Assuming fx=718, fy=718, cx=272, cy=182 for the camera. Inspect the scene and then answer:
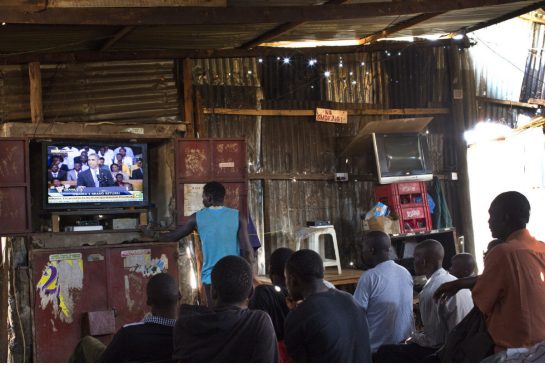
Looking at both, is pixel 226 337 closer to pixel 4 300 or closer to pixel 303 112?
pixel 4 300

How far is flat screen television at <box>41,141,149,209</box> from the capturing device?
800cm

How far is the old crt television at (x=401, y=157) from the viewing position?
973 cm

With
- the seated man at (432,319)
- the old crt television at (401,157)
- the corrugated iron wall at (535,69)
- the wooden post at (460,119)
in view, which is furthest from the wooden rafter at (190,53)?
the seated man at (432,319)

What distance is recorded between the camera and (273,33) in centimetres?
854

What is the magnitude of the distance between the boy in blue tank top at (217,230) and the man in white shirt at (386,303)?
159cm

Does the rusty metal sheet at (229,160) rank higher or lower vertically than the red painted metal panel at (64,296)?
higher

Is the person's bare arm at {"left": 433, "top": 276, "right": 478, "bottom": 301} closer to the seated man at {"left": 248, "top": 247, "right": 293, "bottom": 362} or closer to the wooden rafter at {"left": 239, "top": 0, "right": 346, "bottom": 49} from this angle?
the seated man at {"left": 248, "top": 247, "right": 293, "bottom": 362}

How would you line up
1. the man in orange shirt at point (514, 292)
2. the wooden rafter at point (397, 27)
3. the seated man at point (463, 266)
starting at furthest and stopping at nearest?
the wooden rafter at point (397, 27) < the seated man at point (463, 266) < the man in orange shirt at point (514, 292)

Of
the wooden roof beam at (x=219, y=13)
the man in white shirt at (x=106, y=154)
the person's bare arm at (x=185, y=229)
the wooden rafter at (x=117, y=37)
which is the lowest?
the person's bare arm at (x=185, y=229)

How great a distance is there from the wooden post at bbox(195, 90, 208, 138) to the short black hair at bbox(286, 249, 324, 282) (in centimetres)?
530

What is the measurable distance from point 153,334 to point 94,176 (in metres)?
4.61

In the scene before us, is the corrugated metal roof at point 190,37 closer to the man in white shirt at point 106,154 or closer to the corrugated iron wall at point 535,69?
the man in white shirt at point 106,154

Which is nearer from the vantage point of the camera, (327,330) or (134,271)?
(327,330)

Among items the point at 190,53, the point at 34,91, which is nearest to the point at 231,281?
the point at 34,91
